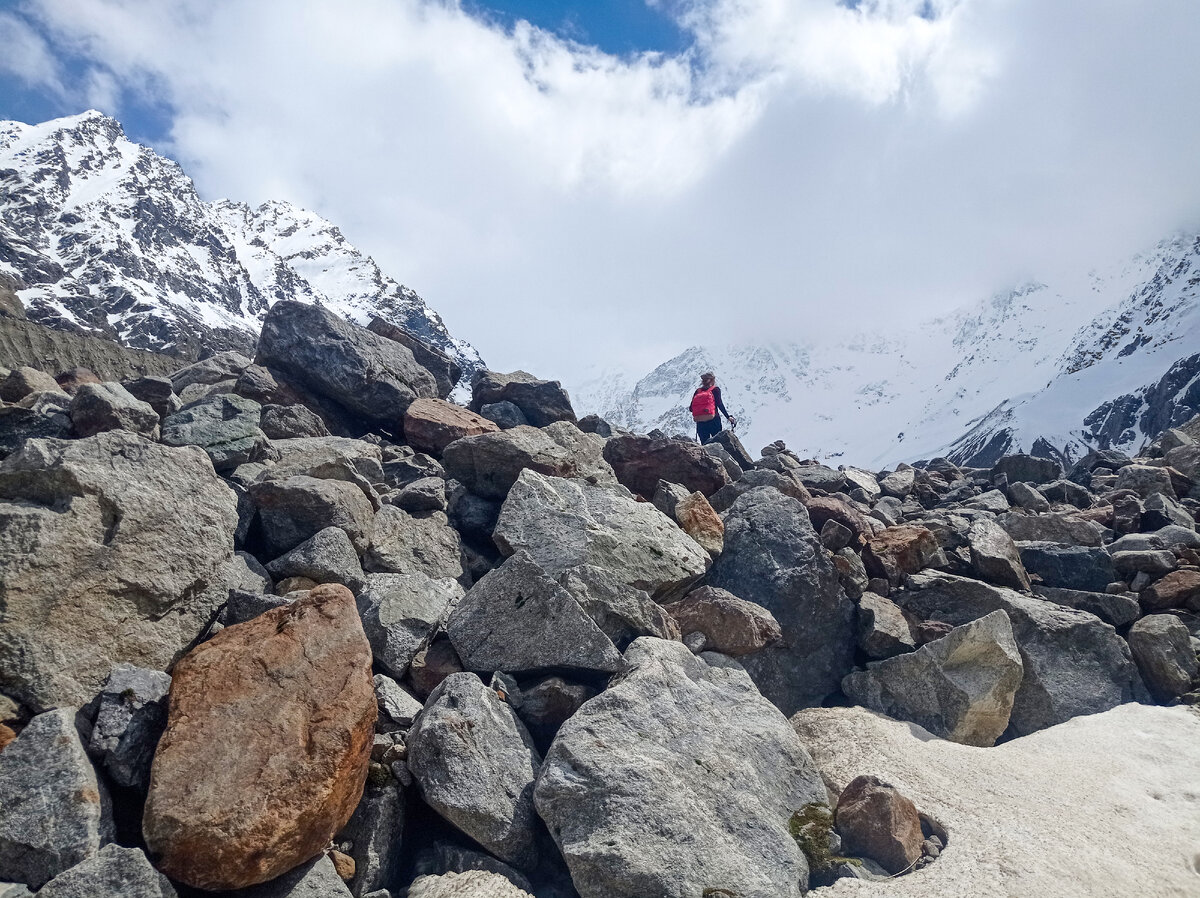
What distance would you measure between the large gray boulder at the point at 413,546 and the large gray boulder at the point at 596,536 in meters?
0.72

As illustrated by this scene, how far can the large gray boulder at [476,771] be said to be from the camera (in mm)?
4969

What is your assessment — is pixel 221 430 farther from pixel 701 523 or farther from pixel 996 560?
pixel 996 560

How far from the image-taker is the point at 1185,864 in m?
5.69

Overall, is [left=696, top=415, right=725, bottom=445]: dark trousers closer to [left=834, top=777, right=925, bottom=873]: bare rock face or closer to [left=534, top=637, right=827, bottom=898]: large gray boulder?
[left=534, top=637, right=827, bottom=898]: large gray boulder

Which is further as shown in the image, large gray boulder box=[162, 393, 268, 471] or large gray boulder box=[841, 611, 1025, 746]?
large gray boulder box=[162, 393, 268, 471]

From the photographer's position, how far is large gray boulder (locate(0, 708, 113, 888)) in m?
3.90

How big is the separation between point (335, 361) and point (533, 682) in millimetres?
7699

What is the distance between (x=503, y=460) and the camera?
366 inches

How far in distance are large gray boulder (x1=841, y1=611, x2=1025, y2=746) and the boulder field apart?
4 cm

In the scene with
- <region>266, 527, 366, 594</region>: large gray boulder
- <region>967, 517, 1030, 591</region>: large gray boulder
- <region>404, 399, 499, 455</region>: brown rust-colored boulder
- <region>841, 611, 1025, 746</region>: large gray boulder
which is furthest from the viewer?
<region>404, 399, 499, 455</region>: brown rust-colored boulder

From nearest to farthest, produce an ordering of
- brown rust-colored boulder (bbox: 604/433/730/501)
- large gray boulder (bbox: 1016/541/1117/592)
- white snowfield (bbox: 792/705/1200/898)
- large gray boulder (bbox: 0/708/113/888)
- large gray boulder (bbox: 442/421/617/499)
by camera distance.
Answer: large gray boulder (bbox: 0/708/113/888) → white snowfield (bbox: 792/705/1200/898) → large gray boulder (bbox: 442/421/617/499) → large gray boulder (bbox: 1016/541/1117/592) → brown rust-colored boulder (bbox: 604/433/730/501)

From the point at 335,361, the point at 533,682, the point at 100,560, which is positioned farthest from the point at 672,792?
the point at 335,361

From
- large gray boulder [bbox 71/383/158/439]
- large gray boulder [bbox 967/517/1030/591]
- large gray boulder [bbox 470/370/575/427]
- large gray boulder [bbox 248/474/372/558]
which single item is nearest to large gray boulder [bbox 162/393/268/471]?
large gray boulder [bbox 71/383/158/439]

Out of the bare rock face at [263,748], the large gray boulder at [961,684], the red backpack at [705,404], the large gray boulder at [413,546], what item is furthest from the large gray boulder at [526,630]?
the red backpack at [705,404]
